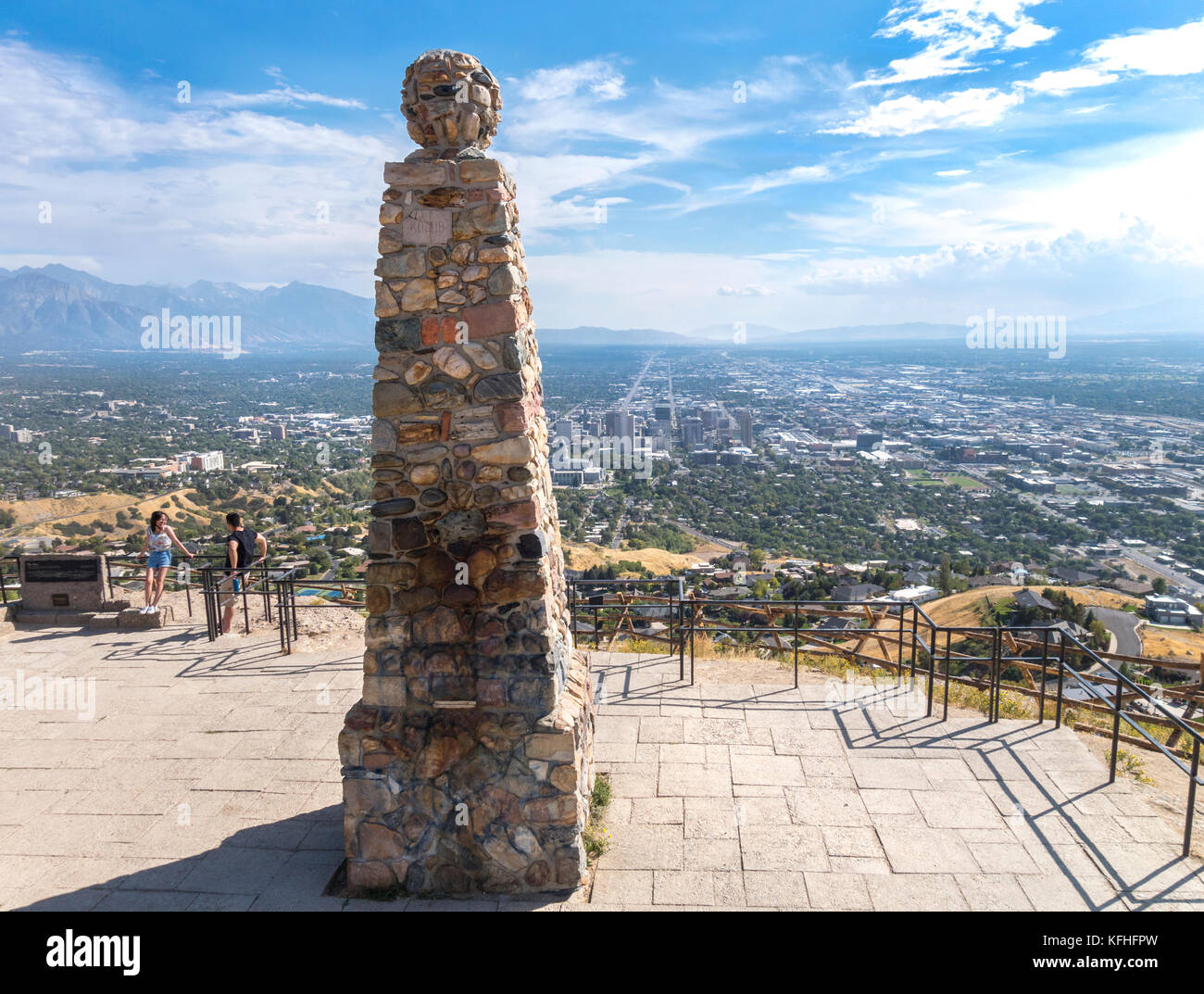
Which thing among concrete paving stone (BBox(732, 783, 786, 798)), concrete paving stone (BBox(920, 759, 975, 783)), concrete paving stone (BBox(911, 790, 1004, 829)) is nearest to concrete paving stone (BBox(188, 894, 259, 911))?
concrete paving stone (BBox(732, 783, 786, 798))

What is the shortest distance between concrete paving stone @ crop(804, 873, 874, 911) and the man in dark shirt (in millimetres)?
6343

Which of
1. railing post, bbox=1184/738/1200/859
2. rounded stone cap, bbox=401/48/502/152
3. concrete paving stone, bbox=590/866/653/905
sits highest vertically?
rounded stone cap, bbox=401/48/502/152

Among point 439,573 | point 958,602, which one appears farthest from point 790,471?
point 439,573

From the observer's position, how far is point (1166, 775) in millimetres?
6023

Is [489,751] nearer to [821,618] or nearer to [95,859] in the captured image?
[95,859]

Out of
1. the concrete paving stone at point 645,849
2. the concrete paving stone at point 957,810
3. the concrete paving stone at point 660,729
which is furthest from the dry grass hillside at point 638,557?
the concrete paving stone at point 645,849

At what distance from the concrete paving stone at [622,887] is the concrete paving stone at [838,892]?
2.81ft

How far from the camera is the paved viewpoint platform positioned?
13.4 feet

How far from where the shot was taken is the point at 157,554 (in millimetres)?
8211

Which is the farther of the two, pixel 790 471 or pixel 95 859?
pixel 790 471

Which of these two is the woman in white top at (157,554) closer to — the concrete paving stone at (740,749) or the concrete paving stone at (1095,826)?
the concrete paving stone at (740,749)

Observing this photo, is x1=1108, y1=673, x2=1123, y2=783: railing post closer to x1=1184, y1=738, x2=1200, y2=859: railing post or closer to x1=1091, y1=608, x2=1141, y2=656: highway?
x1=1184, y1=738, x2=1200, y2=859: railing post

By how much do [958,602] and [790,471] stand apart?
25.4 metres

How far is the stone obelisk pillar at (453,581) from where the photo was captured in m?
3.96
